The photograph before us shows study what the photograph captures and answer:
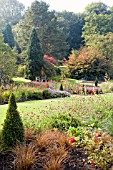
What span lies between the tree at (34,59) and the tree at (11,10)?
2799 cm

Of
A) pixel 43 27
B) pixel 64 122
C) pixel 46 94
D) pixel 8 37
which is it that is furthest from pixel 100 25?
pixel 64 122

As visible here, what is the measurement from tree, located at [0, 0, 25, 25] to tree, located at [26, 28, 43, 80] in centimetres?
2799

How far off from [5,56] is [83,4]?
1144 inches

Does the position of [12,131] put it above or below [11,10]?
below

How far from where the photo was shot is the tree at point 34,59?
70.9ft

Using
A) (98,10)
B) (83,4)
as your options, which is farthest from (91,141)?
(83,4)

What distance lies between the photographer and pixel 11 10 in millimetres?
51406

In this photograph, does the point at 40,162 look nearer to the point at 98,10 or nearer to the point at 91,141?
the point at 91,141

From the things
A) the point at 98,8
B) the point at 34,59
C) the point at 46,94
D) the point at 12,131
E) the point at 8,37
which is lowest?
the point at 46,94

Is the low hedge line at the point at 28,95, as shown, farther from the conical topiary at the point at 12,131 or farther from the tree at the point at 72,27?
the tree at the point at 72,27

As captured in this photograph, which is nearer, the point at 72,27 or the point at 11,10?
the point at 72,27

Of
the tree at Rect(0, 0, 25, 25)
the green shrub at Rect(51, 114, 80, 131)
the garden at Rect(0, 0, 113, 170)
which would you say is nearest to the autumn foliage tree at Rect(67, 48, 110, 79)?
the garden at Rect(0, 0, 113, 170)

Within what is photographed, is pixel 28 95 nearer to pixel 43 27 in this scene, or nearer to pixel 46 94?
pixel 46 94

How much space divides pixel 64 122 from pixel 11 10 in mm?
50332
